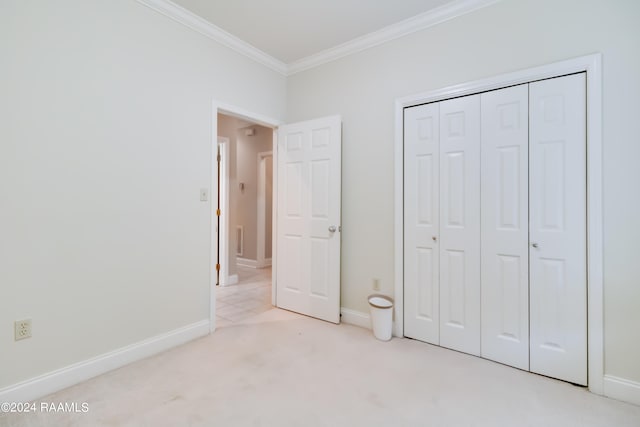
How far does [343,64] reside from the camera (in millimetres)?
2975

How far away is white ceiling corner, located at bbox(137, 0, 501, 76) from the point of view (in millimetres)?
2287

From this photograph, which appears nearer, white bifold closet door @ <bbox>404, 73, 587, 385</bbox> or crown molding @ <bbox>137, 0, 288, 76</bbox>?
white bifold closet door @ <bbox>404, 73, 587, 385</bbox>

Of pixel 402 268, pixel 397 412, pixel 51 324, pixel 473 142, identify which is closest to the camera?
pixel 397 412

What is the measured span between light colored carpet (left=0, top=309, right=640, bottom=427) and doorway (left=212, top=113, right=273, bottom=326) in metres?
0.90

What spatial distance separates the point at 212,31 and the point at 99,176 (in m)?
1.64

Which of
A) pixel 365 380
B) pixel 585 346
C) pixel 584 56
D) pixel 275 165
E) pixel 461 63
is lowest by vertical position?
pixel 365 380

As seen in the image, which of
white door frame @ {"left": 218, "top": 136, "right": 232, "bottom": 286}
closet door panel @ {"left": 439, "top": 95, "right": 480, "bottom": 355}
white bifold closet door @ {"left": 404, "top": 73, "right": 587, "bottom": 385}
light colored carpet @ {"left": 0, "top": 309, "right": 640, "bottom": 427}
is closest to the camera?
light colored carpet @ {"left": 0, "top": 309, "right": 640, "bottom": 427}

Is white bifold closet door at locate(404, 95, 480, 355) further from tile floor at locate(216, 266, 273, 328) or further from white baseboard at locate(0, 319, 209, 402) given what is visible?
white baseboard at locate(0, 319, 209, 402)

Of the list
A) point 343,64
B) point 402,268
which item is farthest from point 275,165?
point 402,268

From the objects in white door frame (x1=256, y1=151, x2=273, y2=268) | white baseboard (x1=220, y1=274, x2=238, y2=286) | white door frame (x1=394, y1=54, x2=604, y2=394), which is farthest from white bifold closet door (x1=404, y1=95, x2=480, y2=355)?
white door frame (x1=256, y1=151, x2=273, y2=268)

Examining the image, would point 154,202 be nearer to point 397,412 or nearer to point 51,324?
point 51,324

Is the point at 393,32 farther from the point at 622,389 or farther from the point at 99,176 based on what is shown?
the point at 622,389

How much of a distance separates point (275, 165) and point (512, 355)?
2.81 m

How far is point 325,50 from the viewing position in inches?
119
